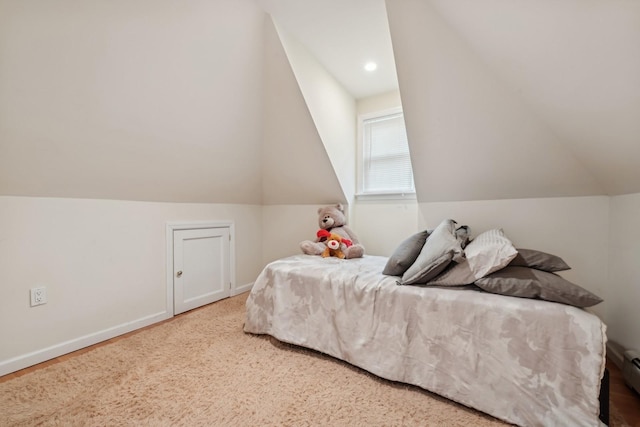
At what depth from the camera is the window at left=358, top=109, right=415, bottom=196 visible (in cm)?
281

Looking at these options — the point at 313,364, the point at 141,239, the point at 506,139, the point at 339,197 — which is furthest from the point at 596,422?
the point at 141,239

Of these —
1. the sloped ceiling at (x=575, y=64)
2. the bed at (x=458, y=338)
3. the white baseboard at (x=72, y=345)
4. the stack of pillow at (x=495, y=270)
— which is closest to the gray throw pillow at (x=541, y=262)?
the stack of pillow at (x=495, y=270)

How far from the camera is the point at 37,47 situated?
4.02 feet

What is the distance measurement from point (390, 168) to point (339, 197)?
0.68m

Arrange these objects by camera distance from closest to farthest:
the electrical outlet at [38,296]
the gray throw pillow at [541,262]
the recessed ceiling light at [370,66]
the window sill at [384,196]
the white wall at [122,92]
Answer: the white wall at [122,92], the gray throw pillow at [541,262], the electrical outlet at [38,296], the recessed ceiling light at [370,66], the window sill at [384,196]

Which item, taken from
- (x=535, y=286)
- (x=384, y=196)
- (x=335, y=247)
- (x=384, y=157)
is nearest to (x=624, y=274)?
(x=535, y=286)

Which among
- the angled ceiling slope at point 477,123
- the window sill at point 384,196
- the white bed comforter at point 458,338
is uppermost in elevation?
the angled ceiling slope at point 477,123

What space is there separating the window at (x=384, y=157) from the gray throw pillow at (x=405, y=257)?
110 centimetres

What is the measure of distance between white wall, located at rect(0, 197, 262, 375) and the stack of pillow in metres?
2.11

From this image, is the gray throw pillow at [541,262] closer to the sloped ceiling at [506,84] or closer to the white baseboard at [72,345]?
the sloped ceiling at [506,84]

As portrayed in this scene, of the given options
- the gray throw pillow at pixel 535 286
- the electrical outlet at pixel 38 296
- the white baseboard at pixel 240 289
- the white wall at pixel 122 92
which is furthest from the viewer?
the white baseboard at pixel 240 289

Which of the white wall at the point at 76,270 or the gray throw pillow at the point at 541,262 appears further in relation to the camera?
the white wall at the point at 76,270

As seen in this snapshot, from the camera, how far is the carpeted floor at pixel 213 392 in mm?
1167

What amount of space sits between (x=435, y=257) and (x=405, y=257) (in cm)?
26
